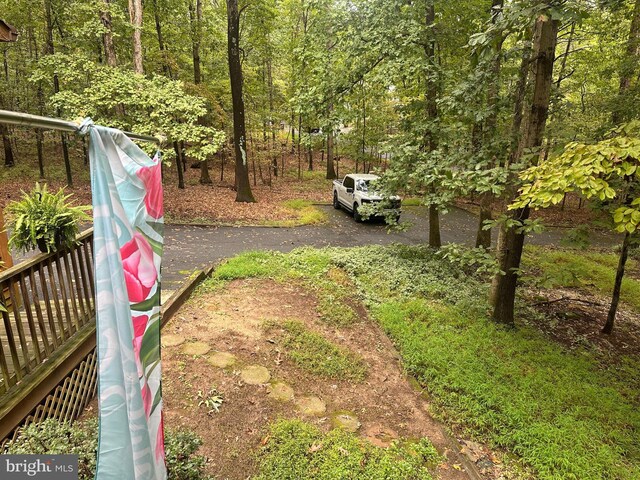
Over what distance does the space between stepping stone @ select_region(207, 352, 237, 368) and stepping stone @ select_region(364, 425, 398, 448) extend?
1.86m

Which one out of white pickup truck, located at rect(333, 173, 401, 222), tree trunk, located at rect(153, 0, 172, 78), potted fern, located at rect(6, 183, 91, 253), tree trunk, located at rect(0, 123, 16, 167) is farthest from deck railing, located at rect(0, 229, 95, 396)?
tree trunk, located at rect(0, 123, 16, 167)

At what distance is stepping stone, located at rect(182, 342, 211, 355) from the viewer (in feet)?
A: 15.1

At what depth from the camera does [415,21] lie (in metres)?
7.32

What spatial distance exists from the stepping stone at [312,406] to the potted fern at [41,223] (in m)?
2.98

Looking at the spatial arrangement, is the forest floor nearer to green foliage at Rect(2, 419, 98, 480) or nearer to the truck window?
the truck window

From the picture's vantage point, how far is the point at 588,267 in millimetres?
9602

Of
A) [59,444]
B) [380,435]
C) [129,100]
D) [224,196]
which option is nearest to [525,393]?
[380,435]

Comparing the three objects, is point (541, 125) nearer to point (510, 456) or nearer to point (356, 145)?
point (510, 456)

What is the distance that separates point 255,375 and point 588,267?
9.62 metres

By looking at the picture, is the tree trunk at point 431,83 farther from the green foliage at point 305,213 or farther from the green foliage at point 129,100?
the green foliage at point 129,100

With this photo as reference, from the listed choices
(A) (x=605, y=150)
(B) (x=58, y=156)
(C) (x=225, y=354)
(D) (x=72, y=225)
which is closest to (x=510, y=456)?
(A) (x=605, y=150)

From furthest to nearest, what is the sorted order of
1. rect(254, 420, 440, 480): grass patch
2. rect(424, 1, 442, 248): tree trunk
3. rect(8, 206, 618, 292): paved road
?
rect(8, 206, 618, 292): paved road < rect(424, 1, 442, 248): tree trunk < rect(254, 420, 440, 480): grass patch

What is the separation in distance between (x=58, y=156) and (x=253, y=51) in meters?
12.2

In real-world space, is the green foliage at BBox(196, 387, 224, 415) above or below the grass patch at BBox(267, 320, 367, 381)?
above
